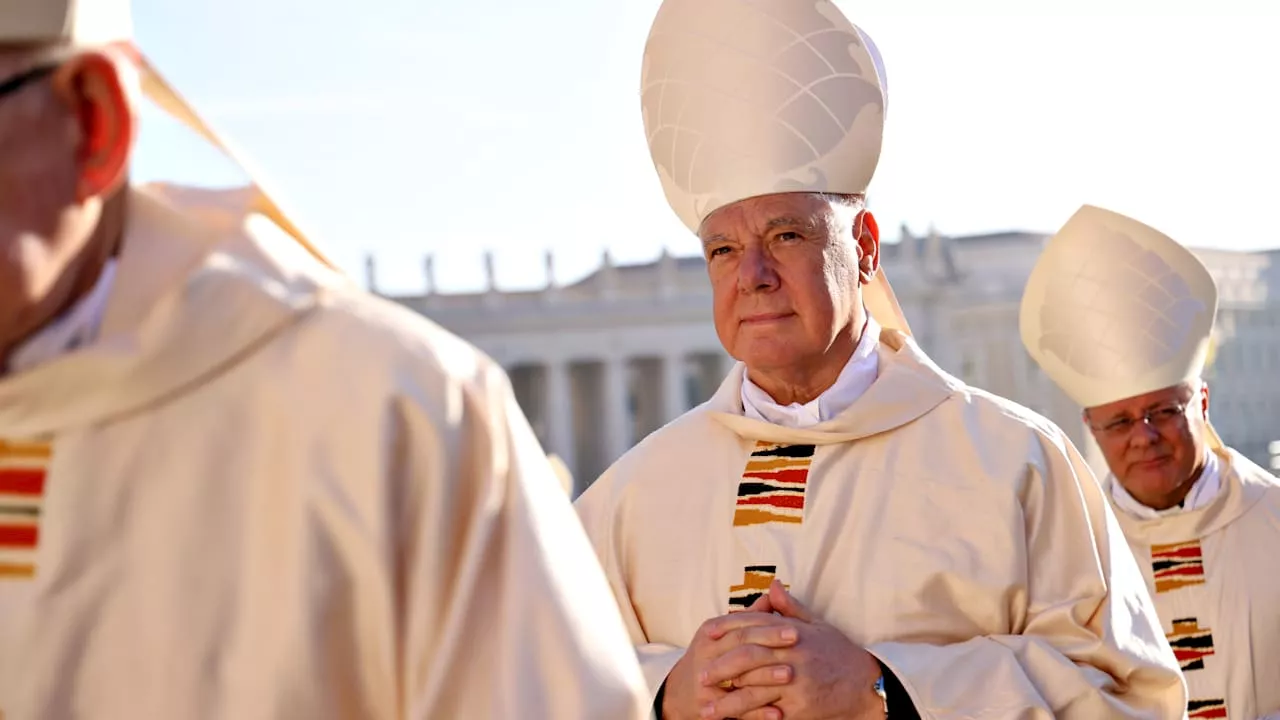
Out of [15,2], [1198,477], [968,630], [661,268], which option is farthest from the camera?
[661,268]

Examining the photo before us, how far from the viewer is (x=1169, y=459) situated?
547 centimetres

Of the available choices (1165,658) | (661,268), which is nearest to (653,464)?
(1165,658)

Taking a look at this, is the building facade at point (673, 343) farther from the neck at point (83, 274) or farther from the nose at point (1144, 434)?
the neck at point (83, 274)

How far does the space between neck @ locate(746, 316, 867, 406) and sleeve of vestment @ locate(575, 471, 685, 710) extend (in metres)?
0.45

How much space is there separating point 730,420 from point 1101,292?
2.55m

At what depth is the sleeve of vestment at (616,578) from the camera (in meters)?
3.30

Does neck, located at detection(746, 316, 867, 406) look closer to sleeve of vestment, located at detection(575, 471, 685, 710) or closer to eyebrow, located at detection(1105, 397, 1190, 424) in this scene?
sleeve of vestment, located at detection(575, 471, 685, 710)

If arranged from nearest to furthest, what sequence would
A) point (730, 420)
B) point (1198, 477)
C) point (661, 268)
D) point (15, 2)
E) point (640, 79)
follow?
1. point (15, 2)
2. point (730, 420)
3. point (640, 79)
4. point (1198, 477)
5. point (661, 268)

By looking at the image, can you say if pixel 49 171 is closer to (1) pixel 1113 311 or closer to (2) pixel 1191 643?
(2) pixel 1191 643

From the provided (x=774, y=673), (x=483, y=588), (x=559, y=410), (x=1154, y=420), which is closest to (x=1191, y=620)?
(x=1154, y=420)

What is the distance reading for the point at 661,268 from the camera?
52281 mm

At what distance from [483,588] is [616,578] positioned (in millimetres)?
2069

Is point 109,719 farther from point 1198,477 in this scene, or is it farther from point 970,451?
point 1198,477

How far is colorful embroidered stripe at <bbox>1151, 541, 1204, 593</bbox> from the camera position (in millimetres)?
5465
